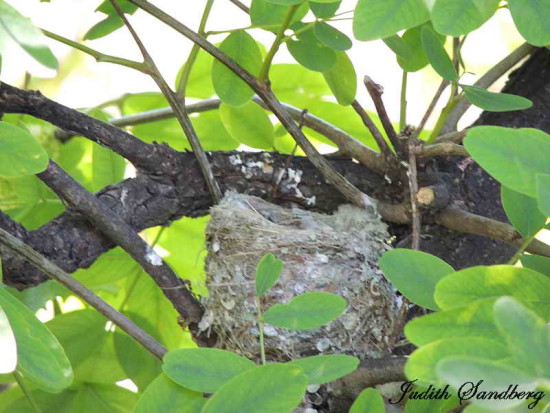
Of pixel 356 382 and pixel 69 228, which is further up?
pixel 69 228

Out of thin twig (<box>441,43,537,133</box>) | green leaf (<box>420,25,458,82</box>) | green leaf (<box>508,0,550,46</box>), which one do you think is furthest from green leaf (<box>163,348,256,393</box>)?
thin twig (<box>441,43,537,133</box>)

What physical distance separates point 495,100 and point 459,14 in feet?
1.32

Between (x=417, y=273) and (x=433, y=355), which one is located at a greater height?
(x=417, y=273)

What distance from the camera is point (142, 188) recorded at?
1.45 metres

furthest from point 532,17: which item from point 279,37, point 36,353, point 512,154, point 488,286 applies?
point 36,353

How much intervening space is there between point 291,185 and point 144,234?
20.0 inches

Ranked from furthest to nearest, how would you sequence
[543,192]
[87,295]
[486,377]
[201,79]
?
[201,79] < [87,295] < [543,192] < [486,377]

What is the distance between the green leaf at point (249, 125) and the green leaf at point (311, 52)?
295mm

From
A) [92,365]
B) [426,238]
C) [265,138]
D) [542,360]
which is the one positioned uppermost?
[265,138]

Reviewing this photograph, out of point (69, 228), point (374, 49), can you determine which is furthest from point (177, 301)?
point (374, 49)

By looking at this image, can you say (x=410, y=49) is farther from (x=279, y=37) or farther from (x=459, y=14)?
(x=459, y=14)

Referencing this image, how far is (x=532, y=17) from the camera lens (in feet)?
2.81

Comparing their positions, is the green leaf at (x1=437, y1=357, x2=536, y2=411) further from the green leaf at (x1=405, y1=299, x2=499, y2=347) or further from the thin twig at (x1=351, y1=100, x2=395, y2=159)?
the thin twig at (x1=351, y1=100, x2=395, y2=159)

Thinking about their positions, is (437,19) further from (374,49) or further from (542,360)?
(374,49)
